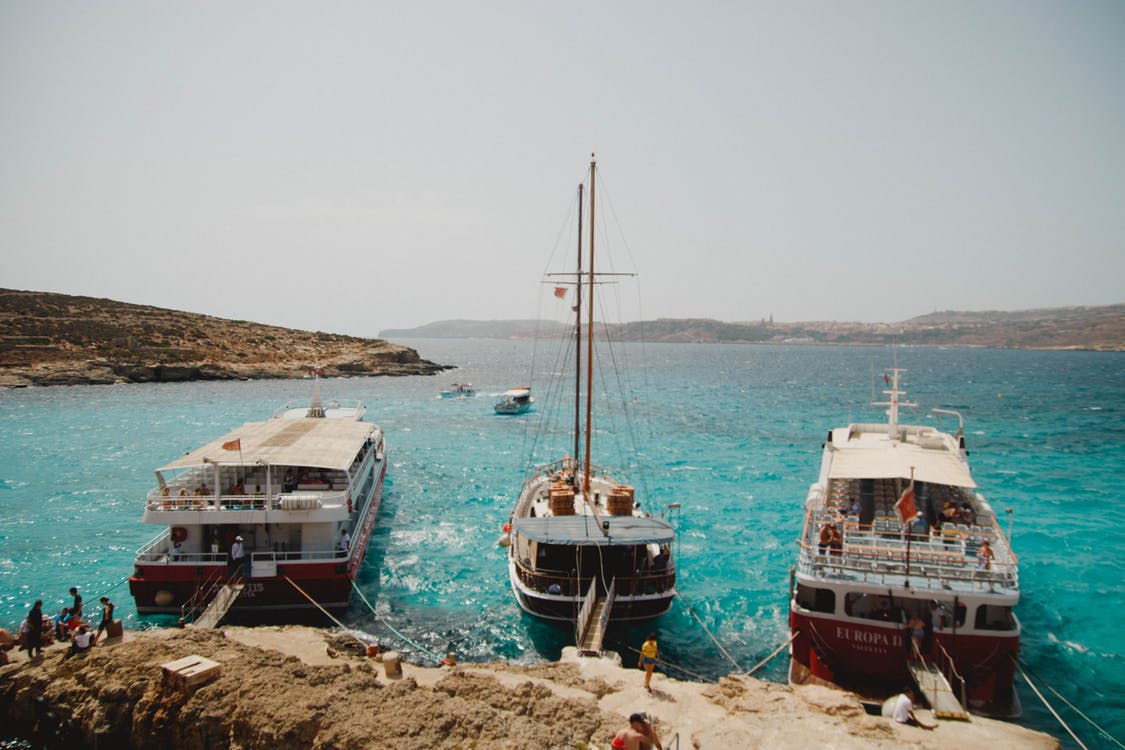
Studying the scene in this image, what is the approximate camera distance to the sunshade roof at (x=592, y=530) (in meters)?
19.4

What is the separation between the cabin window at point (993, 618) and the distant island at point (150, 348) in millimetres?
100087

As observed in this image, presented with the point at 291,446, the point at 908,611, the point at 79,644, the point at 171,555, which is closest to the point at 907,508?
the point at 908,611

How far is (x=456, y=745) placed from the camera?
33.9 ft

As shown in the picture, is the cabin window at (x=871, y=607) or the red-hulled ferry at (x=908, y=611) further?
the cabin window at (x=871, y=607)

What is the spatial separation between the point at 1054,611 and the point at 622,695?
18.1 metres

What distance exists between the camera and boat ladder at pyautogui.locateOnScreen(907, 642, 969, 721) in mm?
13094

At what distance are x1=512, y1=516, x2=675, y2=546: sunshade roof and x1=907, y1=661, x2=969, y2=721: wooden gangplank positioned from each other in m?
6.81

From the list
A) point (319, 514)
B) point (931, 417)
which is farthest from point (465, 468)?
point (931, 417)

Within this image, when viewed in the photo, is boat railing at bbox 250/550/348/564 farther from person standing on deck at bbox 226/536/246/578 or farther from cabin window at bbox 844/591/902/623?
cabin window at bbox 844/591/902/623

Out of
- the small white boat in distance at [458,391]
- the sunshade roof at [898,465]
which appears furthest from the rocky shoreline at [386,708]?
the small white boat in distance at [458,391]

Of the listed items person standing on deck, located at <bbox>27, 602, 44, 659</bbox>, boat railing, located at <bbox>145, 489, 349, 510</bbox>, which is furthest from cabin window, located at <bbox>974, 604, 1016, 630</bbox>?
person standing on deck, located at <bbox>27, 602, 44, 659</bbox>

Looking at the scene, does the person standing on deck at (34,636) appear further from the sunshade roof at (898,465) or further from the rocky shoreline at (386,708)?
the sunshade roof at (898,465)

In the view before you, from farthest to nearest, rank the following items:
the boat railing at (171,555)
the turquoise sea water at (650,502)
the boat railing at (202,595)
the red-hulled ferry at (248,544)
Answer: the turquoise sea water at (650,502) < the boat railing at (171,555) < the red-hulled ferry at (248,544) < the boat railing at (202,595)

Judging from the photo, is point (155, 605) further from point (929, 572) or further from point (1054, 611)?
point (1054, 611)
